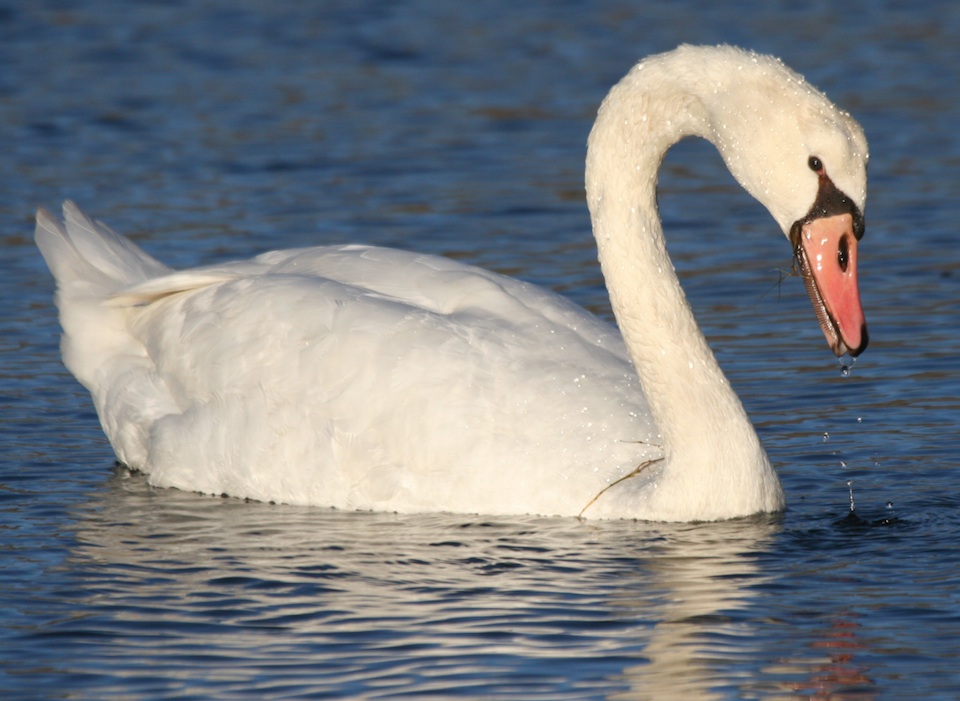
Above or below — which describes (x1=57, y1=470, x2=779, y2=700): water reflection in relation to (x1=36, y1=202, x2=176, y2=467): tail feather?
below

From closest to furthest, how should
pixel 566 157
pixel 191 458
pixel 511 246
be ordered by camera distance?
1. pixel 191 458
2. pixel 511 246
3. pixel 566 157

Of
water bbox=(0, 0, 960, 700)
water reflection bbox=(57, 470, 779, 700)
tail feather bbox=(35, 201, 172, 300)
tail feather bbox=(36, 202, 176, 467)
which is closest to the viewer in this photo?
water reflection bbox=(57, 470, 779, 700)

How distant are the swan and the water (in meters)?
0.18

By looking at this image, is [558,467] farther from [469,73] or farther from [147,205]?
[469,73]

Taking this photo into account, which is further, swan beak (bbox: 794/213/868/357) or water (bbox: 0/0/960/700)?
swan beak (bbox: 794/213/868/357)

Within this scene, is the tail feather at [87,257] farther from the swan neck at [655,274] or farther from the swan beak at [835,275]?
the swan beak at [835,275]

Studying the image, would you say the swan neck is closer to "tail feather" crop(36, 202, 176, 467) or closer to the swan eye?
the swan eye

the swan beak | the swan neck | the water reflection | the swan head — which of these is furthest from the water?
the swan head

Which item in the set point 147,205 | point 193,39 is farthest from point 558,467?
point 193,39

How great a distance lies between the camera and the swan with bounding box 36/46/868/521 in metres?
7.96

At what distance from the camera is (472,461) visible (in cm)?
845

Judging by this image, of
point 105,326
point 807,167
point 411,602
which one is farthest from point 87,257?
point 807,167

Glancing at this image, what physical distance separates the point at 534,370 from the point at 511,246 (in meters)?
4.98

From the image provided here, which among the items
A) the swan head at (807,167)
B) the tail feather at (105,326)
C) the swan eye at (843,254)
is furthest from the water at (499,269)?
the swan eye at (843,254)
